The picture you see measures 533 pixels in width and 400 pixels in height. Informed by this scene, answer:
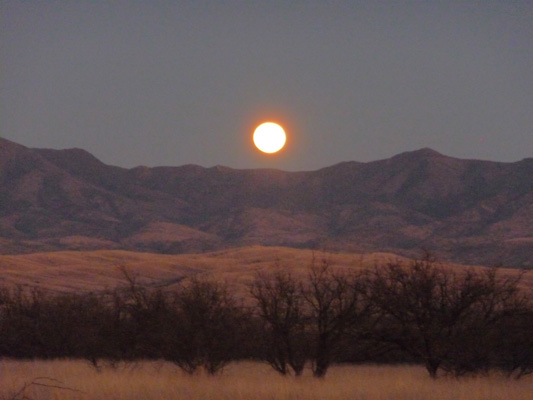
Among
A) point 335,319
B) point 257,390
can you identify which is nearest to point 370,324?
point 335,319

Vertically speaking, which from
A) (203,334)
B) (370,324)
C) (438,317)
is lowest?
(203,334)

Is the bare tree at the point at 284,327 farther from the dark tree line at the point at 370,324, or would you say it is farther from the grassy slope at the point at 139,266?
the grassy slope at the point at 139,266

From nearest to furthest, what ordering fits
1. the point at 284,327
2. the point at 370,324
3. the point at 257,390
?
1. the point at 257,390
2. the point at 284,327
3. the point at 370,324

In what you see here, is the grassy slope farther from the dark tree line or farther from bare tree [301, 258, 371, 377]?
bare tree [301, 258, 371, 377]

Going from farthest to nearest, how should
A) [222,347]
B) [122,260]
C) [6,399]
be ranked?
[122,260] → [222,347] → [6,399]

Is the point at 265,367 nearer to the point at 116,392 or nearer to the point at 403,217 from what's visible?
the point at 116,392

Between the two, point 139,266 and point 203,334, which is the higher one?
point 139,266

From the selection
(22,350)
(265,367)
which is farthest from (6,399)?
(22,350)

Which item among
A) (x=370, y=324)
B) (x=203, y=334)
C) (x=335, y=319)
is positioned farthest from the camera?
(x=203, y=334)

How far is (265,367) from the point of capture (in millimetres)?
22688

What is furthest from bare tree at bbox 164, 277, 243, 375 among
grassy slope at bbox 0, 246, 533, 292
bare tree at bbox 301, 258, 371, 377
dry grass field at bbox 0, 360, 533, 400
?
grassy slope at bbox 0, 246, 533, 292

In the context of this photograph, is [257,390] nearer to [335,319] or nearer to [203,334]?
[335,319]

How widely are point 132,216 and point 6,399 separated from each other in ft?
602

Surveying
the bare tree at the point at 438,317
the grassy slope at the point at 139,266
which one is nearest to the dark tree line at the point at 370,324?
the bare tree at the point at 438,317
